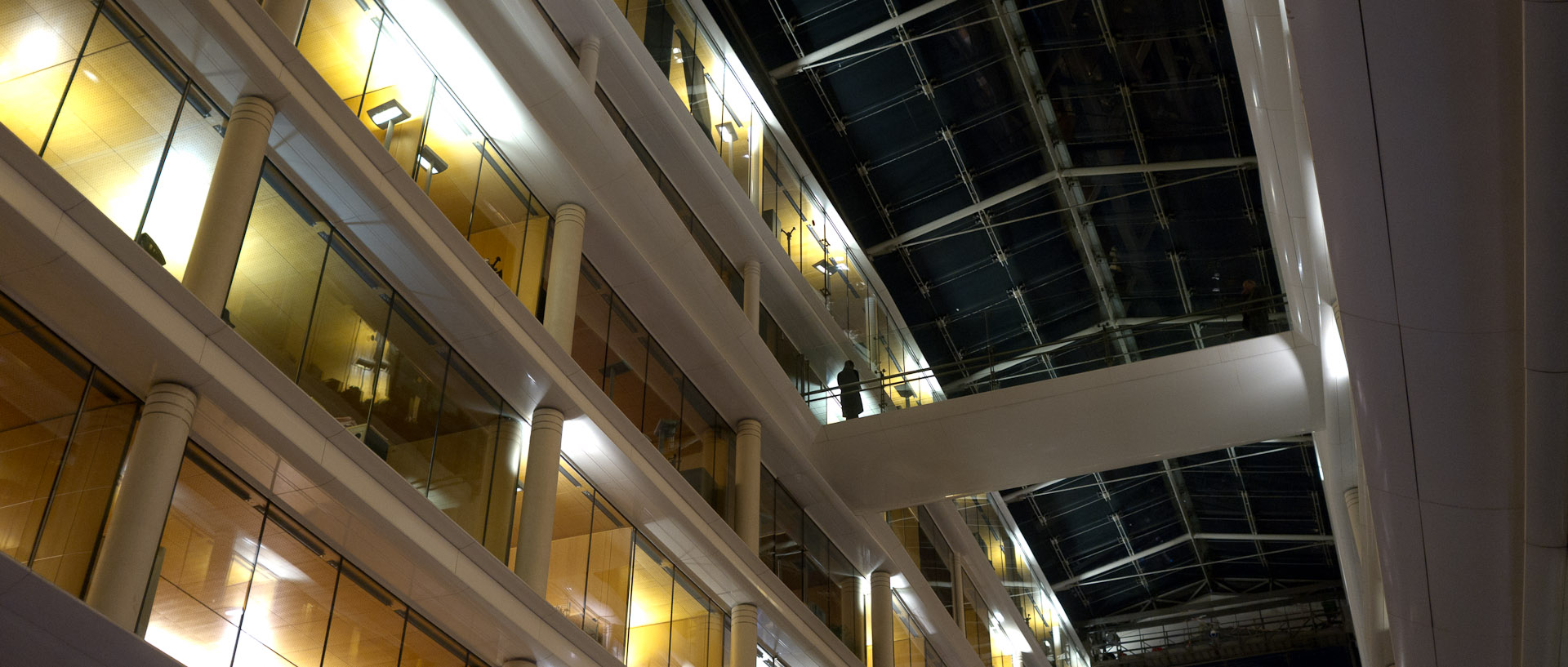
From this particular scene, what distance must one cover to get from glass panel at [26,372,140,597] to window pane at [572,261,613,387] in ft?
25.5

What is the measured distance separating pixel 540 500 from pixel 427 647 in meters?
2.43

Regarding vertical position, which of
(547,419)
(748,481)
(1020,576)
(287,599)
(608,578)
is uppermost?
(1020,576)

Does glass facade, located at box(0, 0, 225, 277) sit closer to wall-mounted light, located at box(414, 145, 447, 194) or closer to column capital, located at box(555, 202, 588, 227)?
wall-mounted light, located at box(414, 145, 447, 194)

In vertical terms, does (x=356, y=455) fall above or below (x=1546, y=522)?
above

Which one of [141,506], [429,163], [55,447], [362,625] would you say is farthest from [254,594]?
[429,163]

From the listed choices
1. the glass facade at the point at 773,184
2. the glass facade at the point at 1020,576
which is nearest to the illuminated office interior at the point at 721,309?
the glass facade at the point at 773,184

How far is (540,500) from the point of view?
15.5m

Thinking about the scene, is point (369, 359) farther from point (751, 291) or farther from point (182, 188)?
point (751, 291)

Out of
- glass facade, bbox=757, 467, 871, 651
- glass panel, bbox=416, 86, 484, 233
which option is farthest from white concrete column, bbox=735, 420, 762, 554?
glass panel, bbox=416, 86, 484, 233

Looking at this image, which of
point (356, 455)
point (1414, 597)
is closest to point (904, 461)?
point (1414, 597)

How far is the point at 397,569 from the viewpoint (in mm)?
13164

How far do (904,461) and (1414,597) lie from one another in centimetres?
985

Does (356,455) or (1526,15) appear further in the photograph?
(356,455)

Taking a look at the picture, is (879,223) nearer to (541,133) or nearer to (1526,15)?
(541,133)
